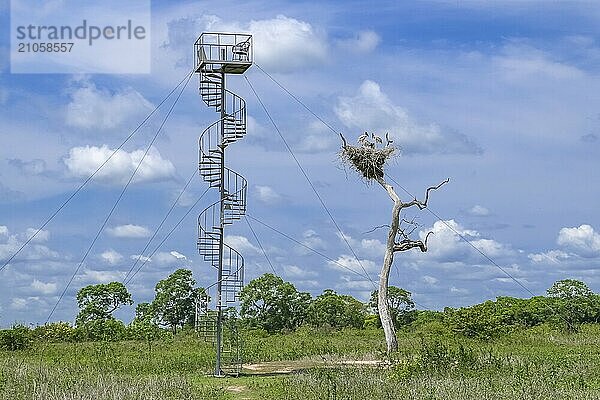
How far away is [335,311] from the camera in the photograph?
162 ft


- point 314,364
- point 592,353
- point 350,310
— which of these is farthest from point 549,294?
point 314,364

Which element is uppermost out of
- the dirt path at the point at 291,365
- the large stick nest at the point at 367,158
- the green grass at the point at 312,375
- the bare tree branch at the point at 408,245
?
the large stick nest at the point at 367,158

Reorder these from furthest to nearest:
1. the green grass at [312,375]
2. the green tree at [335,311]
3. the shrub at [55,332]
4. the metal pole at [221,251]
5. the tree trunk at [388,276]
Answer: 1. the green tree at [335,311]
2. the shrub at [55,332]
3. the tree trunk at [388,276]
4. the metal pole at [221,251]
5. the green grass at [312,375]

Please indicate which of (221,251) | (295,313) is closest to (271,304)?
(295,313)

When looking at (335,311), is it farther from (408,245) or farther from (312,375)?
(312,375)

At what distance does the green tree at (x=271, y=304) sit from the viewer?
46000 millimetres

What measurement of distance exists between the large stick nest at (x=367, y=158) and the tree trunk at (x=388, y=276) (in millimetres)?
454

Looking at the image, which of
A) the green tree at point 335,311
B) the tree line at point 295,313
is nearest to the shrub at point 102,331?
the tree line at point 295,313

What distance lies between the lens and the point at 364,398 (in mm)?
16109

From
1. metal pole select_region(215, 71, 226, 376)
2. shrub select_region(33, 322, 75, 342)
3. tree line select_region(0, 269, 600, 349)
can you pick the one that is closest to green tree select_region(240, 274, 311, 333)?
tree line select_region(0, 269, 600, 349)

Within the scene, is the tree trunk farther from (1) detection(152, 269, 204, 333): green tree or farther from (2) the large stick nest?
(1) detection(152, 269, 204, 333): green tree

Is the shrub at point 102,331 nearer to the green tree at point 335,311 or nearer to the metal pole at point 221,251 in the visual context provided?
the green tree at point 335,311

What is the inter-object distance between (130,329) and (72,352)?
11.1 metres

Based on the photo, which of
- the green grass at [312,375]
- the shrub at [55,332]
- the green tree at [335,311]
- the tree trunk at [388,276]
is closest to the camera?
the green grass at [312,375]
